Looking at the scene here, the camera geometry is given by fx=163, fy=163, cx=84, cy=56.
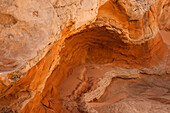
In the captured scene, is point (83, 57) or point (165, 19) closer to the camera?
point (83, 57)

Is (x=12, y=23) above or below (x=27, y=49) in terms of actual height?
above

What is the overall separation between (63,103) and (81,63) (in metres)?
1.59

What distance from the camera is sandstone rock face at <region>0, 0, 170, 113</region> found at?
173 cm

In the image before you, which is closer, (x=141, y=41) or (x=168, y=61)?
(x=141, y=41)

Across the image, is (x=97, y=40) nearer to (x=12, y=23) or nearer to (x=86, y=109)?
(x=86, y=109)

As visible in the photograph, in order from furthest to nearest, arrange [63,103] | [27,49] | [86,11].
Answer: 1. [63,103]
2. [86,11]
3. [27,49]

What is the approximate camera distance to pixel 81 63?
14.6 feet

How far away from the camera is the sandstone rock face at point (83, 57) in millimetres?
1729

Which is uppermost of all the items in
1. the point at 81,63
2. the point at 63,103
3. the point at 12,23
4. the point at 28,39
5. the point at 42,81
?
the point at 12,23

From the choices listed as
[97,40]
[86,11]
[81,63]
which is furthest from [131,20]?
[86,11]

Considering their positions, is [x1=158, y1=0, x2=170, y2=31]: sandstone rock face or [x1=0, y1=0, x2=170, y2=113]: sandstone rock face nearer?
[x1=0, y1=0, x2=170, y2=113]: sandstone rock face

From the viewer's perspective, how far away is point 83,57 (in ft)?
14.8

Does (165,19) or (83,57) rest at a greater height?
(165,19)

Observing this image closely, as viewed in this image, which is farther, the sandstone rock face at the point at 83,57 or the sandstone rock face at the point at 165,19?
the sandstone rock face at the point at 165,19
